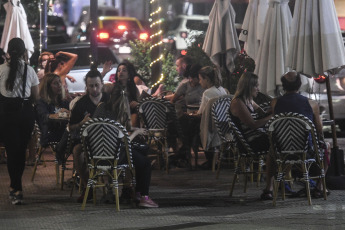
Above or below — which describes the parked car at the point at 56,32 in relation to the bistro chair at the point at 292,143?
above

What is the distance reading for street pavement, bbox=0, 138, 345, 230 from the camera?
359 inches

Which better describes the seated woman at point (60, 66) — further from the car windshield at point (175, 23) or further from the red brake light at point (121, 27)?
the red brake light at point (121, 27)

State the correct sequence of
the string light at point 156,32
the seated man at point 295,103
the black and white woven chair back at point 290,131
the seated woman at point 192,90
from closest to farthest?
1. the black and white woven chair back at point 290,131
2. the seated man at point 295,103
3. the seated woman at point 192,90
4. the string light at point 156,32

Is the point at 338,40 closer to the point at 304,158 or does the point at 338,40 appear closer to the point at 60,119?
the point at 304,158

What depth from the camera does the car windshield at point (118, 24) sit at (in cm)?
3988

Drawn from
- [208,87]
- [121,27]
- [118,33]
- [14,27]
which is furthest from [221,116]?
[121,27]

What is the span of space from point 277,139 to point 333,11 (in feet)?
6.94

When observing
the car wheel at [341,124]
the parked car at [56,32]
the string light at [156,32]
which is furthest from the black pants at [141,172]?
the parked car at [56,32]

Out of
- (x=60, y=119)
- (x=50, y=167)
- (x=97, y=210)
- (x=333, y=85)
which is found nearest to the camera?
(x=97, y=210)

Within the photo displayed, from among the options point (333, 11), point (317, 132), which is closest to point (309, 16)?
point (333, 11)

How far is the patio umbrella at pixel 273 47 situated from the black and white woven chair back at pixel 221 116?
34.3 inches

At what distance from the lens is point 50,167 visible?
15.0 m

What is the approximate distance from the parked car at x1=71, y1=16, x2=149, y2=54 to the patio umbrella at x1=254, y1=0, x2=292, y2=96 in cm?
1950

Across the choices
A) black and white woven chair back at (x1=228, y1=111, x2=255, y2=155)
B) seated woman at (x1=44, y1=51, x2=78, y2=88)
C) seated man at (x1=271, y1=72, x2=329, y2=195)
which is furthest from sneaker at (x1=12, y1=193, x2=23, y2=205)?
seated woman at (x1=44, y1=51, x2=78, y2=88)
